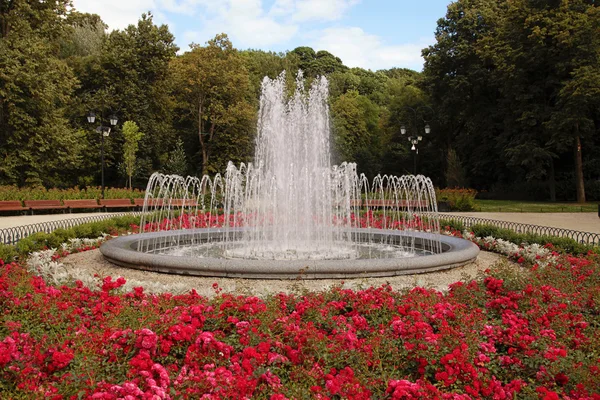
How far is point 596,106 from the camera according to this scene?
26.3 metres

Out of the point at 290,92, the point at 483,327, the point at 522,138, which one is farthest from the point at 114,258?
the point at 290,92

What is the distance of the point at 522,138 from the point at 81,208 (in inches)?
1000

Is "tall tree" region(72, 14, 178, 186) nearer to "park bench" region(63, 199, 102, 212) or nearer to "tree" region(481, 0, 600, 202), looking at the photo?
"park bench" region(63, 199, 102, 212)

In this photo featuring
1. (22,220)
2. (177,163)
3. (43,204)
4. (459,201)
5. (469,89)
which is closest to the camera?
(22,220)

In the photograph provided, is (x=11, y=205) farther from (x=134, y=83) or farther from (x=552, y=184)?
Result: (x=552, y=184)

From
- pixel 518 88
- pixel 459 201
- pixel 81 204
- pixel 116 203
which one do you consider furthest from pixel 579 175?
pixel 81 204

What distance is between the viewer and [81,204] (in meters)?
21.5

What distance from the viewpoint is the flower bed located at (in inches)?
119

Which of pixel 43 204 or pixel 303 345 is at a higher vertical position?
pixel 43 204

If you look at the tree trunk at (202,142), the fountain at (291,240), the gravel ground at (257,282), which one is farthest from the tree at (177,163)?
the gravel ground at (257,282)

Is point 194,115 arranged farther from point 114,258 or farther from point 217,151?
point 114,258

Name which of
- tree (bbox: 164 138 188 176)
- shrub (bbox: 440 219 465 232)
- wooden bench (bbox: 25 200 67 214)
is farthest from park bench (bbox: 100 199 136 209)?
shrub (bbox: 440 219 465 232)

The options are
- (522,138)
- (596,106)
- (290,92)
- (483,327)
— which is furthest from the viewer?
(290,92)

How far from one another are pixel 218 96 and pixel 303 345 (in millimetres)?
33098
